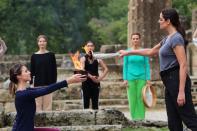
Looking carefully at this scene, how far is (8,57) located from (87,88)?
2497cm

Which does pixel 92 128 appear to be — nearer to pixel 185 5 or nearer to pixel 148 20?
pixel 148 20

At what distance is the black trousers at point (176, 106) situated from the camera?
25.2 ft

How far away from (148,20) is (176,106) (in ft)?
38.3

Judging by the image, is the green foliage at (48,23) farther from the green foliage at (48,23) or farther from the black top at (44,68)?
the black top at (44,68)

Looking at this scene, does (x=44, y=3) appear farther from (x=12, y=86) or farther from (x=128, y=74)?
(x=12, y=86)

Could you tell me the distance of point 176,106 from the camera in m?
7.77

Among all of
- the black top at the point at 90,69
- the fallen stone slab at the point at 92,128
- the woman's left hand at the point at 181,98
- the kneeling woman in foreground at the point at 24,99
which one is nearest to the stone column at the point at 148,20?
the black top at the point at 90,69

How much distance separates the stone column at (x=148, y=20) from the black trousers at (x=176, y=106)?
36.4ft

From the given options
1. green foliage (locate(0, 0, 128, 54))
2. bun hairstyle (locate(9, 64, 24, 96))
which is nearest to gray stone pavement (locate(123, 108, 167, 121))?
bun hairstyle (locate(9, 64, 24, 96))

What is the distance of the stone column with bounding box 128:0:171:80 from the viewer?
19.1 metres

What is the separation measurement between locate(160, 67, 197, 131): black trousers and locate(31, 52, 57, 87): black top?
177 inches

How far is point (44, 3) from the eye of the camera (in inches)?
1912

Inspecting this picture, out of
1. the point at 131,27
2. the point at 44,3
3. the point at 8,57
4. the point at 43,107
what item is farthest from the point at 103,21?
the point at 43,107

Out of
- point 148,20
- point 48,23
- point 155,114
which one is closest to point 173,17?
point 155,114
